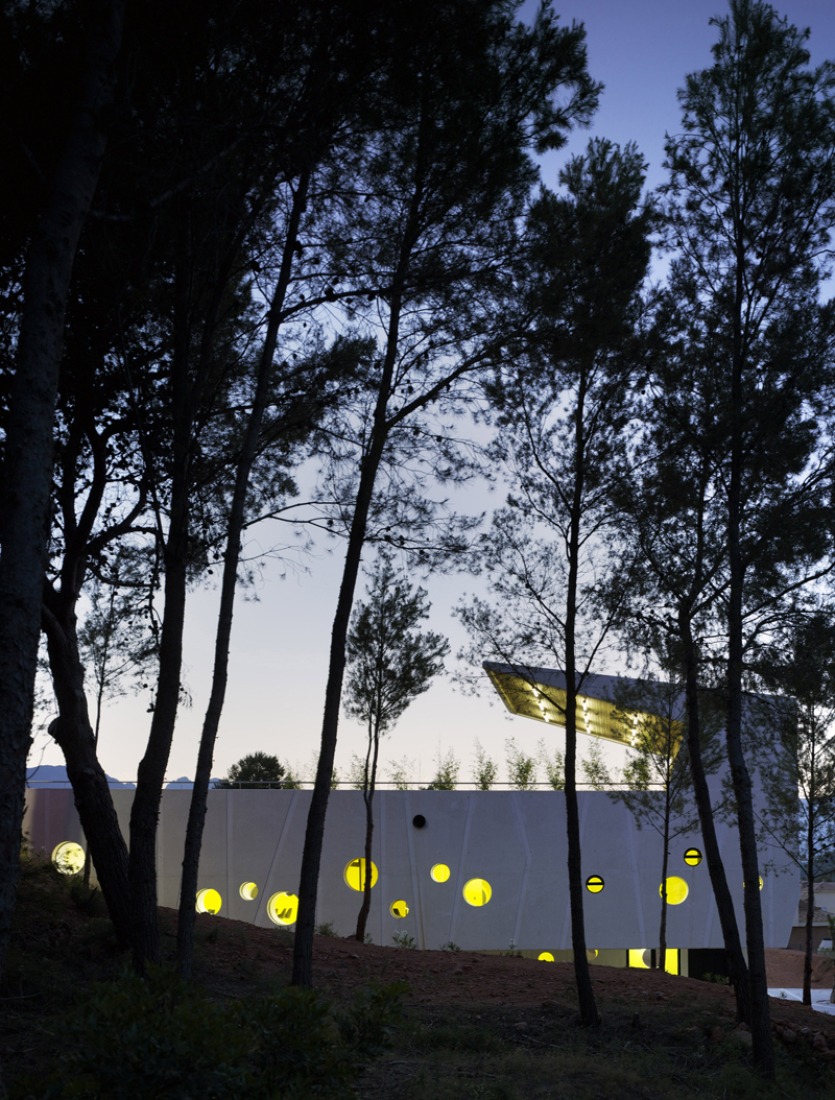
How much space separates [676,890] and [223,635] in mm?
18098

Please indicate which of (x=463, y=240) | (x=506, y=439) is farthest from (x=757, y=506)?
(x=463, y=240)

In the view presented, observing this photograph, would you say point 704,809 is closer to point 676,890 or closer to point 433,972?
point 433,972

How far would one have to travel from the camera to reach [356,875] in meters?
22.0

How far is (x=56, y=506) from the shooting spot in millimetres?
9539

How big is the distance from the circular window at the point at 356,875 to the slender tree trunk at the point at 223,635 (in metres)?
13.9

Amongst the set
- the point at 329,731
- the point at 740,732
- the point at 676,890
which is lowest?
the point at 676,890

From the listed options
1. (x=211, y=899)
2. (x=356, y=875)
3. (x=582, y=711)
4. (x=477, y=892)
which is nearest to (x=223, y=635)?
(x=356, y=875)

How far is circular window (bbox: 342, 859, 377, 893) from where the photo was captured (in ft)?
72.0

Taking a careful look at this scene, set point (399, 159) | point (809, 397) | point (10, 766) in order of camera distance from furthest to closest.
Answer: point (809, 397) → point (399, 159) → point (10, 766)

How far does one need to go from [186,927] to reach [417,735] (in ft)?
47.2

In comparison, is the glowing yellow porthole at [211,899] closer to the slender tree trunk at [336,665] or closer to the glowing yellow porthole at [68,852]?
the glowing yellow porthole at [68,852]

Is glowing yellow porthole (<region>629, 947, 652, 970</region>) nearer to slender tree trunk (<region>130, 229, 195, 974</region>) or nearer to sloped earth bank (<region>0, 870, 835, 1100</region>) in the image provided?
sloped earth bank (<region>0, 870, 835, 1100</region>)

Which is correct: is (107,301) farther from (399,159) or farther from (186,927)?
(186,927)

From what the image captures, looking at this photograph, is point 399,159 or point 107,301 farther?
point 399,159
